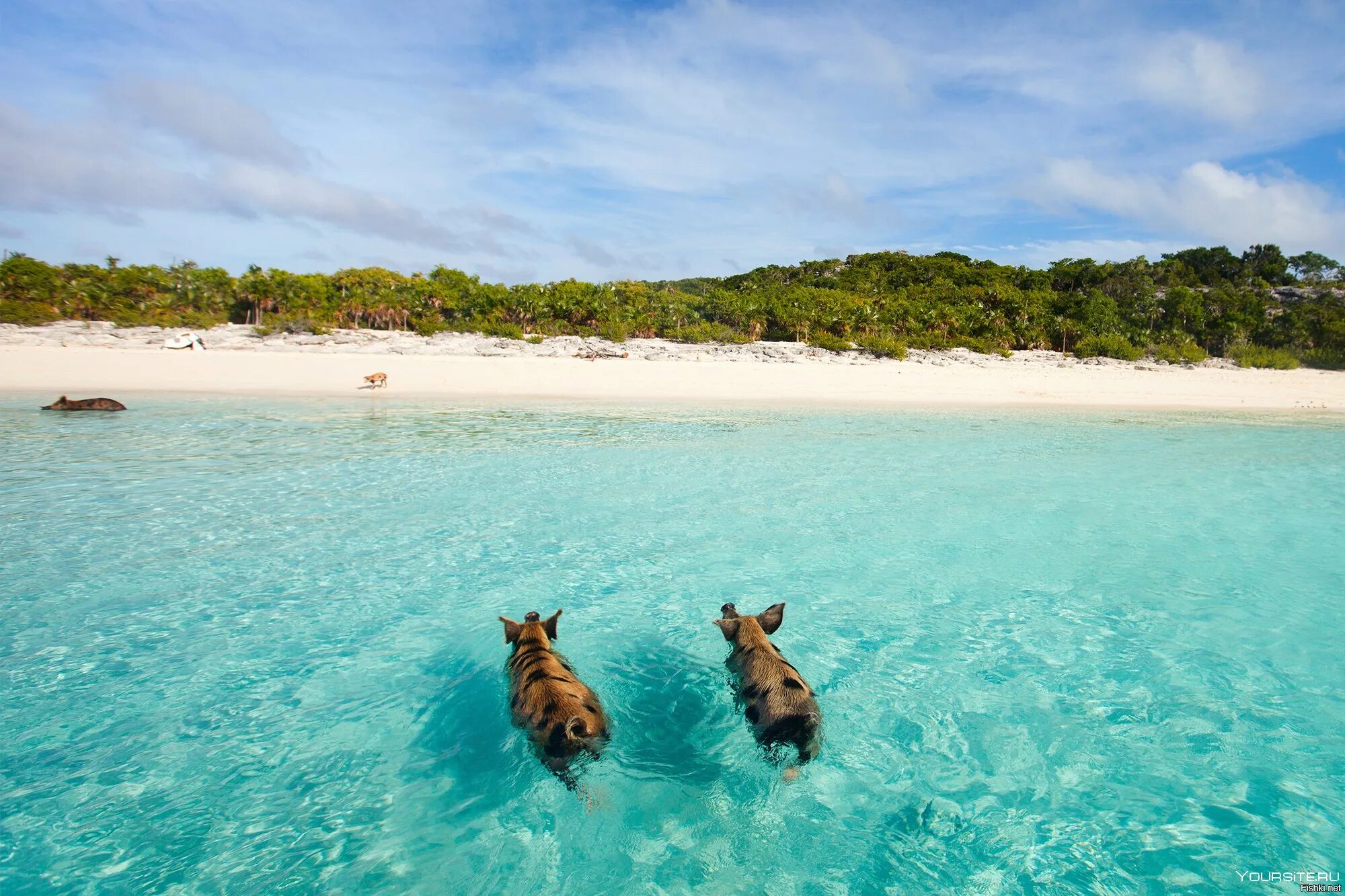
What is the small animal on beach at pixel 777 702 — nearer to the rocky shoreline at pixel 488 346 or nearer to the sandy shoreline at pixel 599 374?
the sandy shoreline at pixel 599 374

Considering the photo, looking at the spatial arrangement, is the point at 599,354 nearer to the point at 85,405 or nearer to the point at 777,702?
the point at 85,405

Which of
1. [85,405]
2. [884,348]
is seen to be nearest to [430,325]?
[85,405]

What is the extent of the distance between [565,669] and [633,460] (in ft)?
27.5

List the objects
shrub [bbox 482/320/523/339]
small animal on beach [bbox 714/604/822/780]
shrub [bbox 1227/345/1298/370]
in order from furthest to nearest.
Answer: shrub [bbox 482/320/523/339] → shrub [bbox 1227/345/1298/370] → small animal on beach [bbox 714/604/822/780]

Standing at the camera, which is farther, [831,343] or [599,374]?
[831,343]

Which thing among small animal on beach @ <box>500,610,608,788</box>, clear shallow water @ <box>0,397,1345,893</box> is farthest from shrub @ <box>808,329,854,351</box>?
small animal on beach @ <box>500,610,608,788</box>

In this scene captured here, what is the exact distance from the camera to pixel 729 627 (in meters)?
4.27

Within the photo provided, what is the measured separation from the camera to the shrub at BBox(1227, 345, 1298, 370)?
3625 cm

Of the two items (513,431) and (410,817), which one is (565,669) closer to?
(410,817)

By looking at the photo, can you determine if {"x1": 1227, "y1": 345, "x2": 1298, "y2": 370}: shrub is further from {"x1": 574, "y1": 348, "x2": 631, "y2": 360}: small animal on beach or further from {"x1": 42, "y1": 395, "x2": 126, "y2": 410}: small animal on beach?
{"x1": 42, "y1": 395, "x2": 126, "y2": 410}: small animal on beach

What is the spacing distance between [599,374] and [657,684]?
24.4m

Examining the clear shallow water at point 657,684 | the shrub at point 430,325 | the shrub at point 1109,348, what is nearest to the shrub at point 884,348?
the shrub at point 1109,348

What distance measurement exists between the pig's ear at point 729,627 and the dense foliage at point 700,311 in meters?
34.6

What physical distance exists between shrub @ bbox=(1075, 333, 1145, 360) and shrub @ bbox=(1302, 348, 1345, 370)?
8860 mm
